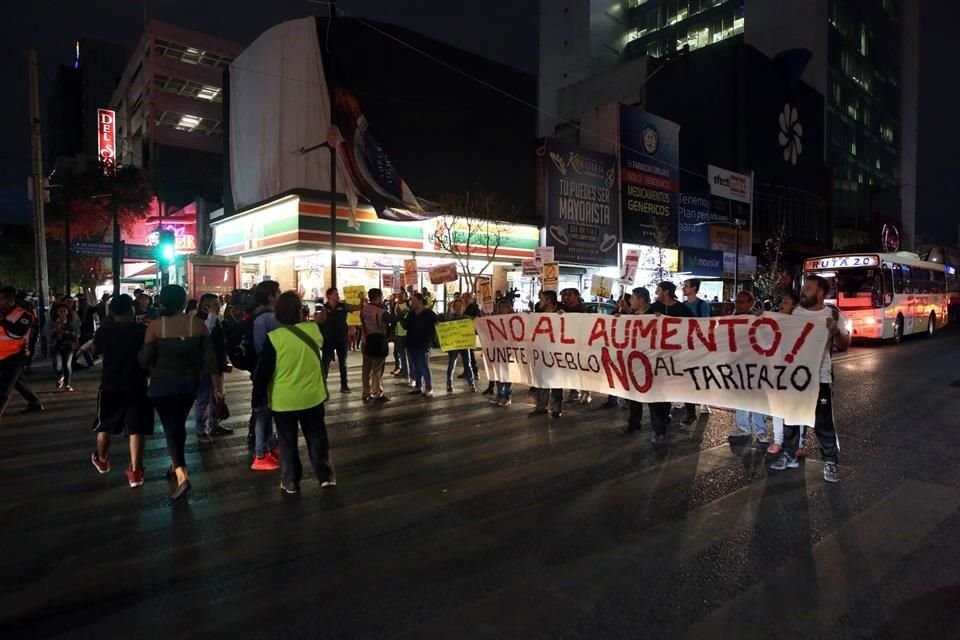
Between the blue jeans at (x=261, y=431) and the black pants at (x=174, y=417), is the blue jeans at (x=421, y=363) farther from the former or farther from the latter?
the black pants at (x=174, y=417)

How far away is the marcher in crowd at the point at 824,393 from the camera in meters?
6.05

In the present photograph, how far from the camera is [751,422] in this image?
768 cm

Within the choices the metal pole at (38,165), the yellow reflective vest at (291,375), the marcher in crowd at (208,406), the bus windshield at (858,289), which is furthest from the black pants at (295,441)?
the bus windshield at (858,289)

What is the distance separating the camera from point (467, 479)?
6.20 m

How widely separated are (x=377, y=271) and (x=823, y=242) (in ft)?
155

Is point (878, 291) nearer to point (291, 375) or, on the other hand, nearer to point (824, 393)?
point (824, 393)

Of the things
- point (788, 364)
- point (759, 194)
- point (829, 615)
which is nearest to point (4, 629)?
point (829, 615)

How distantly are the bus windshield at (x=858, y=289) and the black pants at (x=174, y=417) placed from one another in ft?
67.9

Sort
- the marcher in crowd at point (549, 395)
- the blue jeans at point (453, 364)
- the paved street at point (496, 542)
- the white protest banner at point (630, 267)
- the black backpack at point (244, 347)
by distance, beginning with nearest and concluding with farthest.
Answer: the paved street at point (496, 542)
the black backpack at point (244, 347)
the marcher in crowd at point (549, 395)
the blue jeans at point (453, 364)
the white protest banner at point (630, 267)

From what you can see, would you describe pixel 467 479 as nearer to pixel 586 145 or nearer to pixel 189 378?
pixel 189 378

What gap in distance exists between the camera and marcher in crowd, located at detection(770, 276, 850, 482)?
605cm

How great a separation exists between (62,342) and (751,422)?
486 inches

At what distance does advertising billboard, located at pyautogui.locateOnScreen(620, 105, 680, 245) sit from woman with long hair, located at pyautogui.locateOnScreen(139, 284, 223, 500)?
31532 millimetres

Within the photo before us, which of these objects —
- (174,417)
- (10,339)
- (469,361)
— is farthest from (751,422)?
(10,339)
